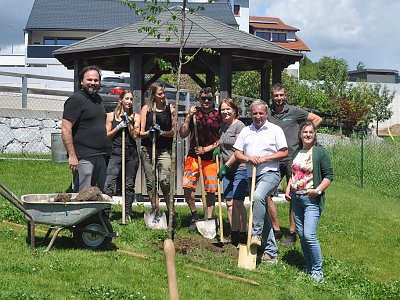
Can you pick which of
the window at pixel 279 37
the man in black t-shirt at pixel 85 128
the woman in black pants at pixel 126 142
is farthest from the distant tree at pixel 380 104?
the man in black t-shirt at pixel 85 128

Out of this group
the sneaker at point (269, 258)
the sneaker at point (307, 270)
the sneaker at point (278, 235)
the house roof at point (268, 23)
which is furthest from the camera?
the house roof at point (268, 23)

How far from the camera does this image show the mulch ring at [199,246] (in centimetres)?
830

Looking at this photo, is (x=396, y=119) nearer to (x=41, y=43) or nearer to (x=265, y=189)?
(x=41, y=43)

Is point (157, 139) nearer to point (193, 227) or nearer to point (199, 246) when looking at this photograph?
point (193, 227)

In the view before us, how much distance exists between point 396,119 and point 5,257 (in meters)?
51.1

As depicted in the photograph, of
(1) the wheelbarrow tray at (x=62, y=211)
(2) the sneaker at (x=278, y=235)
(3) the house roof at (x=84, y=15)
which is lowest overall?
(2) the sneaker at (x=278, y=235)

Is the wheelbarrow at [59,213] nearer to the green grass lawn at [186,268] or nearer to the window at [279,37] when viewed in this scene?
the green grass lawn at [186,268]

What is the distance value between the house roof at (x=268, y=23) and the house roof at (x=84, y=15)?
66.9ft

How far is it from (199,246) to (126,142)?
1.88 metres

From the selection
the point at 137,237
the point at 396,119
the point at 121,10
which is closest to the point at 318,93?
the point at 396,119

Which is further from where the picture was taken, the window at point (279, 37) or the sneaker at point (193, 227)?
the window at point (279, 37)

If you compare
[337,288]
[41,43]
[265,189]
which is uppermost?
[41,43]

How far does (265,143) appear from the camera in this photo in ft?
26.2

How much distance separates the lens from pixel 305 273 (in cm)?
777
